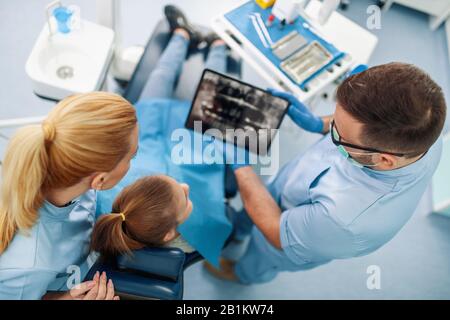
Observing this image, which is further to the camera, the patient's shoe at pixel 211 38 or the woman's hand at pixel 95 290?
the patient's shoe at pixel 211 38

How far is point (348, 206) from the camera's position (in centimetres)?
110

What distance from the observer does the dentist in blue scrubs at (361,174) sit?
0.92m

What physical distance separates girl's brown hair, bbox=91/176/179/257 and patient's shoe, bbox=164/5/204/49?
120 cm

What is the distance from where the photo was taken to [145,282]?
1155 mm

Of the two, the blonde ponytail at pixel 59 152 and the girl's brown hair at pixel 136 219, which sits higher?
A: the blonde ponytail at pixel 59 152

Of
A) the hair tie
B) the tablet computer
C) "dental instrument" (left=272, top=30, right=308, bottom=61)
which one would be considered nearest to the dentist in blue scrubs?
the tablet computer

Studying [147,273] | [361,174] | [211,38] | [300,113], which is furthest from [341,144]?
[211,38]

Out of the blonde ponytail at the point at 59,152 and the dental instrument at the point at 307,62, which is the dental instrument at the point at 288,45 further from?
the blonde ponytail at the point at 59,152

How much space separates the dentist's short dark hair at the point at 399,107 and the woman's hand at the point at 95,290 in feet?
2.83

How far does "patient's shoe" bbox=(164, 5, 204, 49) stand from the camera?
6.80ft

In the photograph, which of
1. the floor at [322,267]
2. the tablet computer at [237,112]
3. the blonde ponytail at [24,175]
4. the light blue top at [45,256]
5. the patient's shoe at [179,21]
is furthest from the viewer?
the patient's shoe at [179,21]

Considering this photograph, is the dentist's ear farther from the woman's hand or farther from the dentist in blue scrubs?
the dentist in blue scrubs

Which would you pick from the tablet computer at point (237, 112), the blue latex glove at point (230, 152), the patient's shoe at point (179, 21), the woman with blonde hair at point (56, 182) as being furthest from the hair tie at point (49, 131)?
the patient's shoe at point (179, 21)

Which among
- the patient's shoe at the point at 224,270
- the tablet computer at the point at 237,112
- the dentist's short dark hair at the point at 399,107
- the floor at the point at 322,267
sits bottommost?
the patient's shoe at the point at 224,270
